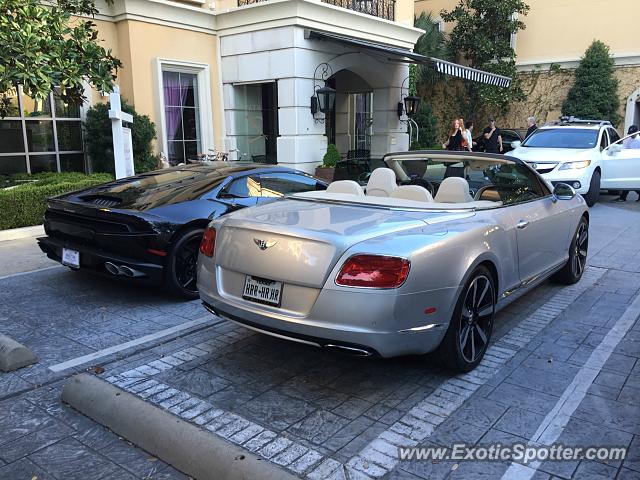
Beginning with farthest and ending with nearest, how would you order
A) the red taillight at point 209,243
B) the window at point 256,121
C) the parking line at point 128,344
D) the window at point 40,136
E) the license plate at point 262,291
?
the window at point 256,121 < the window at point 40,136 < the parking line at point 128,344 < the red taillight at point 209,243 < the license plate at point 262,291

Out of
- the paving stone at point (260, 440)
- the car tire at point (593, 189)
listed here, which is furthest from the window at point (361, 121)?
the paving stone at point (260, 440)

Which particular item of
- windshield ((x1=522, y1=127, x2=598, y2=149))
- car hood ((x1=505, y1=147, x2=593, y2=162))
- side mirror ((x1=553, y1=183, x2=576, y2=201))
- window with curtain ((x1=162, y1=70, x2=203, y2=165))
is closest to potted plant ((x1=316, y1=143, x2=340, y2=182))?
window with curtain ((x1=162, y1=70, x2=203, y2=165))

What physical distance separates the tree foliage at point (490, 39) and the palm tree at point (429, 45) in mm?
484

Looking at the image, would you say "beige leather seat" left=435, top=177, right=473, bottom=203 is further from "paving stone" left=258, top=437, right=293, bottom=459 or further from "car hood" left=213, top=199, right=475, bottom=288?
"paving stone" left=258, top=437, right=293, bottom=459

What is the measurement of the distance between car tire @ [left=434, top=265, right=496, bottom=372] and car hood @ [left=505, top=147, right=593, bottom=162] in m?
7.95

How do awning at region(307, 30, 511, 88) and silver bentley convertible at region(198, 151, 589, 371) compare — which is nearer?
silver bentley convertible at region(198, 151, 589, 371)

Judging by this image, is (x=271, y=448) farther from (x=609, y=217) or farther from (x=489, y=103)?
(x=489, y=103)

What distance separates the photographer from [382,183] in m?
4.93

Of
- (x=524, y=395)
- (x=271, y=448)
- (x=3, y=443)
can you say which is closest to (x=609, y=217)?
(x=524, y=395)

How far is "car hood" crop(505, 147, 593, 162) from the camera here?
11227mm

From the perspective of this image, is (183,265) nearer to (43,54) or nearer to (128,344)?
(128,344)

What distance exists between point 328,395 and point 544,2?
2384 centimetres

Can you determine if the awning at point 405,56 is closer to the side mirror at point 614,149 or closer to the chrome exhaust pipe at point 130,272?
the side mirror at point 614,149

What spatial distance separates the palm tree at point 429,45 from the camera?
22.6m
